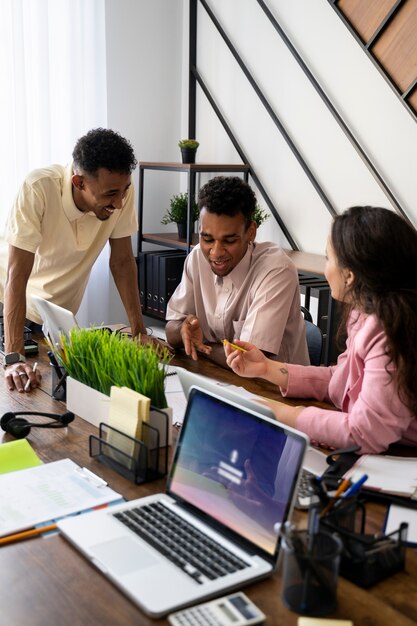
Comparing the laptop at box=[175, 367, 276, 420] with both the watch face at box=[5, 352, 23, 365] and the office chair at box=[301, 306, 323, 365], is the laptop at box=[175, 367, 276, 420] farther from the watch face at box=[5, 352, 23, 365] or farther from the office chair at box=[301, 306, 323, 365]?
the office chair at box=[301, 306, 323, 365]

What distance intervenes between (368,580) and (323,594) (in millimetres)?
99

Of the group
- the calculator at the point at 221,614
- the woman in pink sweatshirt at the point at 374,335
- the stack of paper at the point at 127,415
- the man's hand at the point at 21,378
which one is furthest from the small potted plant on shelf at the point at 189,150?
the calculator at the point at 221,614

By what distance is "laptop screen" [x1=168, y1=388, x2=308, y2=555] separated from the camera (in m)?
1.08

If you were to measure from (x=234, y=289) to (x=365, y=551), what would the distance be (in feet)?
4.47

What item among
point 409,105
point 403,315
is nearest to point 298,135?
point 409,105

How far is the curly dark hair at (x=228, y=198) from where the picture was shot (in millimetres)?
2195

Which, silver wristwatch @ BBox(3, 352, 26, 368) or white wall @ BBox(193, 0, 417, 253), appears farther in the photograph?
white wall @ BBox(193, 0, 417, 253)

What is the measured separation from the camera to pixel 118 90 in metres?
4.22

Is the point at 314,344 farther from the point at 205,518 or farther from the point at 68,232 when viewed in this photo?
the point at 205,518

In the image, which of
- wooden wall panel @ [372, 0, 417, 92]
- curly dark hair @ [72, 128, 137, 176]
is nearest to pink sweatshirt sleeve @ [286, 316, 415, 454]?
curly dark hair @ [72, 128, 137, 176]

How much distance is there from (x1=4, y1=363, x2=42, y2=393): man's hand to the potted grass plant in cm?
17

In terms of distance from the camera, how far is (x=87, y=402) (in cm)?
167

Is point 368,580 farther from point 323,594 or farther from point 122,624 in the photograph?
point 122,624

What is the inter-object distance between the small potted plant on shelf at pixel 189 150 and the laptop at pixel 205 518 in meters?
2.97
